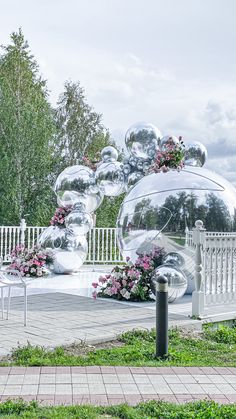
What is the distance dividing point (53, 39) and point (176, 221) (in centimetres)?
569

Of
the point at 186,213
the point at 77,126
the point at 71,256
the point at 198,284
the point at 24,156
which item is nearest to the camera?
the point at 198,284

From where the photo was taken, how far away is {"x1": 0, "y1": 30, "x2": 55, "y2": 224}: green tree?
2334cm

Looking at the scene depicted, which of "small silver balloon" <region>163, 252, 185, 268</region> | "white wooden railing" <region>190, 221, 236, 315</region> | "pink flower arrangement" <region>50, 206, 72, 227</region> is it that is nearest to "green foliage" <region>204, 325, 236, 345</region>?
"white wooden railing" <region>190, 221, 236, 315</region>

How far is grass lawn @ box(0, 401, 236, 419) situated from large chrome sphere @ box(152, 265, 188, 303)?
200 inches

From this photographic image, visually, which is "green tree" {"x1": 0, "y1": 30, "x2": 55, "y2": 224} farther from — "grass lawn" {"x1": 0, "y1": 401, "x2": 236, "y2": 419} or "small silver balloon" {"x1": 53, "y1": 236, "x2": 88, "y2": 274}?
"grass lawn" {"x1": 0, "y1": 401, "x2": 236, "y2": 419}

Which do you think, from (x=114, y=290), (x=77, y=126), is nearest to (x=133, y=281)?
(x=114, y=290)

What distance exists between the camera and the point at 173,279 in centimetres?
983

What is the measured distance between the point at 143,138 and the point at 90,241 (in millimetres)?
5616

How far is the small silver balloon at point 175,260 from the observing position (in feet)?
34.5

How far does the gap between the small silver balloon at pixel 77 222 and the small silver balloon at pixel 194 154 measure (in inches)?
114

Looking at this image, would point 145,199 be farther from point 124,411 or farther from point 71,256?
point 124,411

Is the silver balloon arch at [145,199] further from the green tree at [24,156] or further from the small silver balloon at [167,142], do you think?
the green tree at [24,156]

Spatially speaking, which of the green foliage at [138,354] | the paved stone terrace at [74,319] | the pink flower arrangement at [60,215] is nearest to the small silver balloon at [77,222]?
the pink flower arrangement at [60,215]

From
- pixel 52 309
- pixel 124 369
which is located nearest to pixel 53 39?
pixel 52 309
